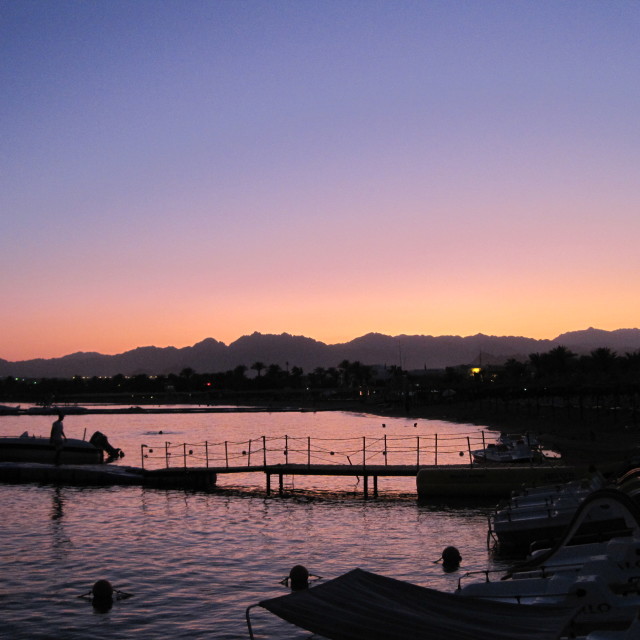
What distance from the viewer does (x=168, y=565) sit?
2675cm

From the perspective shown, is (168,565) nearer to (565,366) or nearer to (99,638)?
(99,638)

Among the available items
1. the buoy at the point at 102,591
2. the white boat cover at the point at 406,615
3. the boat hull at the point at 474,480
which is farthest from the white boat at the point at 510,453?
the white boat cover at the point at 406,615

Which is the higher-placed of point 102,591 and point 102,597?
point 102,591

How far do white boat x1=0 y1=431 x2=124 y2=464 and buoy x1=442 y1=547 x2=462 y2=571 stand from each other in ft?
128

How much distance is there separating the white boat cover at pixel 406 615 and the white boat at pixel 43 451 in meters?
50.0

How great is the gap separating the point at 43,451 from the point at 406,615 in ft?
171

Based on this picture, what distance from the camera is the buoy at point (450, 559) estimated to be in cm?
2439

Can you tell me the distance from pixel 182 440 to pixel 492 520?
3058 inches

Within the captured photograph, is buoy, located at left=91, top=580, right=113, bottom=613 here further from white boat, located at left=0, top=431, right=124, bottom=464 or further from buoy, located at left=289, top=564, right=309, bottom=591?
white boat, located at left=0, top=431, right=124, bottom=464

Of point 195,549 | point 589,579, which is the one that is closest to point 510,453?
point 195,549

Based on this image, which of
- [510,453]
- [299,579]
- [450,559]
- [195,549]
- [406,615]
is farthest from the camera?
[510,453]

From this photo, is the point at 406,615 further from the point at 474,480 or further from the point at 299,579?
the point at 474,480

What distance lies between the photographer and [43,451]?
5659 centimetres

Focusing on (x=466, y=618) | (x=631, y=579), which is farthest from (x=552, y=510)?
(x=466, y=618)
